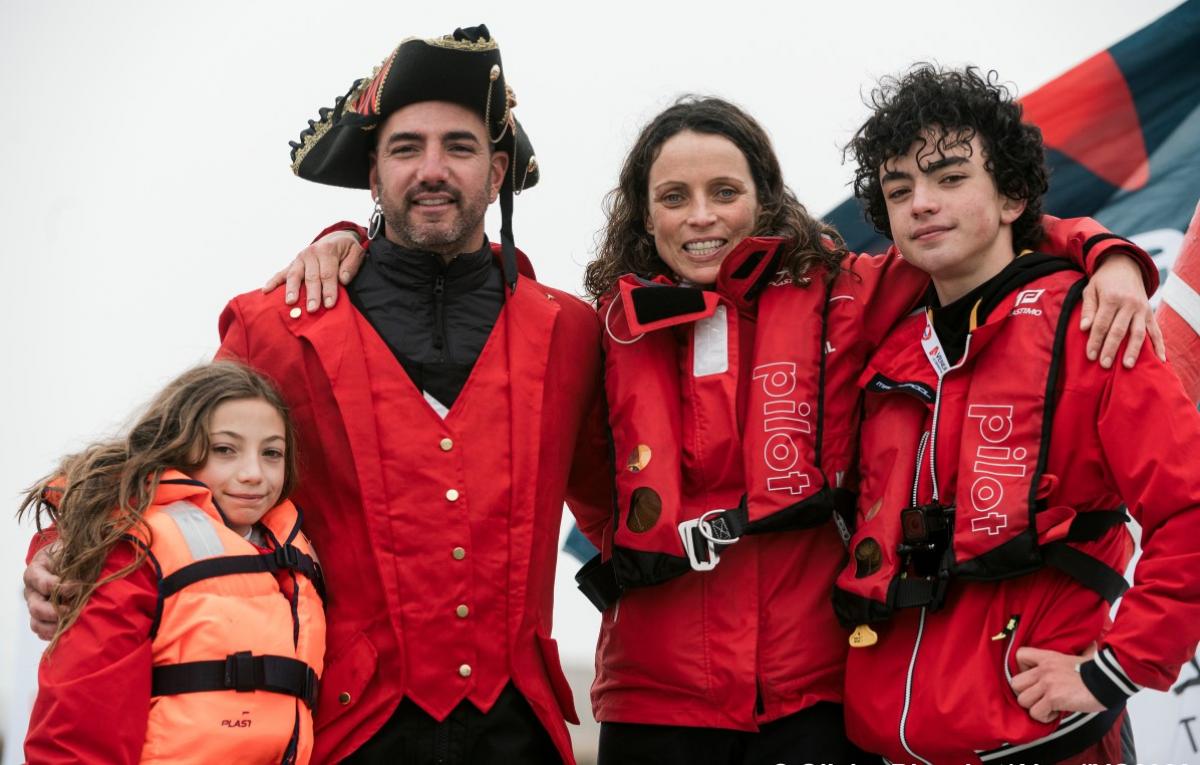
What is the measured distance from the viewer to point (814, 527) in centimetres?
272

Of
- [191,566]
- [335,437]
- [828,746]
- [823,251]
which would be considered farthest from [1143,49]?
[191,566]

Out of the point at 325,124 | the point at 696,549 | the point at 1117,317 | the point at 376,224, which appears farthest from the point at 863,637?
the point at 325,124

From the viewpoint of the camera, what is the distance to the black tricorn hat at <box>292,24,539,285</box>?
112 inches

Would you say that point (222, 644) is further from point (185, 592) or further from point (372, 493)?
point (372, 493)

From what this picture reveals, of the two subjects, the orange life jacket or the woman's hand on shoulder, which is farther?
the woman's hand on shoulder

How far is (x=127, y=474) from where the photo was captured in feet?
7.89

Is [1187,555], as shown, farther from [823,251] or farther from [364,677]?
[364,677]

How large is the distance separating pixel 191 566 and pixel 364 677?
45cm

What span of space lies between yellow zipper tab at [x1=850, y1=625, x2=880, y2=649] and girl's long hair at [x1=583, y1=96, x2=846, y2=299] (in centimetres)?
82

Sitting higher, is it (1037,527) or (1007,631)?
(1037,527)

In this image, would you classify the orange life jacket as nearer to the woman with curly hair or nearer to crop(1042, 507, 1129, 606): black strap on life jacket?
the woman with curly hair

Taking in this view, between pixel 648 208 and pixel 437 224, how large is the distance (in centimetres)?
64

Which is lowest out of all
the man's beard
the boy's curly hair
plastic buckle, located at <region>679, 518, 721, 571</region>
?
plastic buckle, located at <region>679, 518, 721, 571</region>

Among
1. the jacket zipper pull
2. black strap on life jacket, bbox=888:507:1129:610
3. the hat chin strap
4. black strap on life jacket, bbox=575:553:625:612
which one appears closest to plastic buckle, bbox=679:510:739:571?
black strap on life jacket, bbox=575:553:625:612
